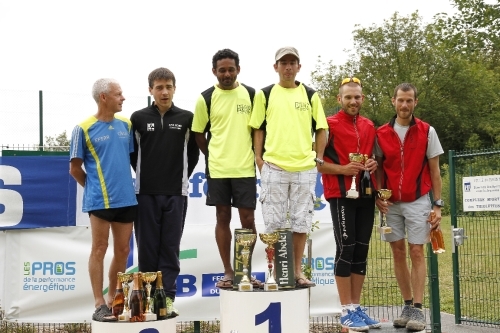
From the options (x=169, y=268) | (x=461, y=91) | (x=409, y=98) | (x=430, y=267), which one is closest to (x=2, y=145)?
(x=169, y=268)

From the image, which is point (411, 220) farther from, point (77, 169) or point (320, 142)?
point (77, 169)

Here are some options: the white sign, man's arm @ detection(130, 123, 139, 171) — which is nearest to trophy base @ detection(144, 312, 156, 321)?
man's arm @ detection(130, 123, 139, 171)

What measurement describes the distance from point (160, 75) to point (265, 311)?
2.04 m

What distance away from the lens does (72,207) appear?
653 cm

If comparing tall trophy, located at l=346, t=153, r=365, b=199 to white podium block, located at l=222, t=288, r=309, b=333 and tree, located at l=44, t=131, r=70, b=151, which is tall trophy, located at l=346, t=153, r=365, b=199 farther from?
tree, located at l=44, t=131, r=70, b=151

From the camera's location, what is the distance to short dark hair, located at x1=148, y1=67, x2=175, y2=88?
5098 millimetres

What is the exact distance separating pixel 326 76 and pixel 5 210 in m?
36.5

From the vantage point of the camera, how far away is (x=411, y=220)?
17.1 feet

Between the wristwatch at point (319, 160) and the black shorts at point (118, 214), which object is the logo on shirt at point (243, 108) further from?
the black shorts at point (118, 214)

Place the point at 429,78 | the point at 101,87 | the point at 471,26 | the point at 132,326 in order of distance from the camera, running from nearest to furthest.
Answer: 1. the point at 132,326
2. the point at 101,87
3. the point at 471,26
4. the point at 429,78

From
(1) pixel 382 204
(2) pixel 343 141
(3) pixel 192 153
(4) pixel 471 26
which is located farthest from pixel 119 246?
(4) pixel 471 26

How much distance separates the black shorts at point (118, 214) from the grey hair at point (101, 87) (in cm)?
86

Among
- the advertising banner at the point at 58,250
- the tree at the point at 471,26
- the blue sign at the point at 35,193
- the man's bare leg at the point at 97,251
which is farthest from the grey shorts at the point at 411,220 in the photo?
the tree at the point at 471,26

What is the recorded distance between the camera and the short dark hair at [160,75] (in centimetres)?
510
